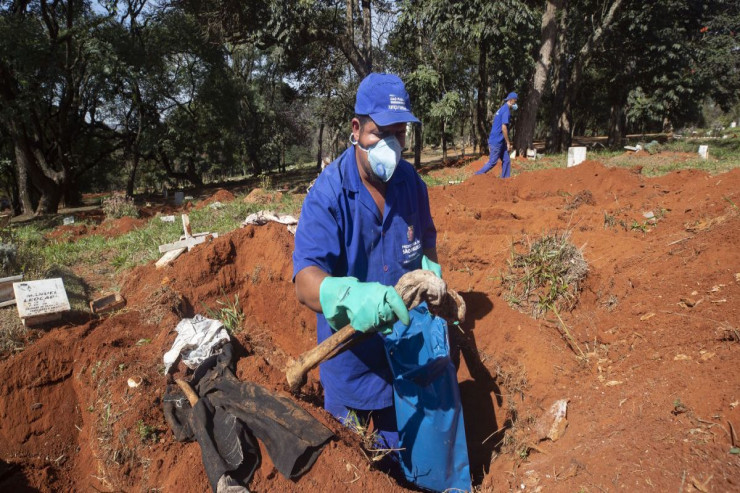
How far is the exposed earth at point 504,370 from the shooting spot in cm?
188

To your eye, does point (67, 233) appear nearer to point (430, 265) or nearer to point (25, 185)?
point (25, 185)

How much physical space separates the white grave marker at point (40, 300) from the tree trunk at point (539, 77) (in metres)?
13.1

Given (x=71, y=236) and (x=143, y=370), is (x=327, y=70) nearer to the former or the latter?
(x=71, y=236)

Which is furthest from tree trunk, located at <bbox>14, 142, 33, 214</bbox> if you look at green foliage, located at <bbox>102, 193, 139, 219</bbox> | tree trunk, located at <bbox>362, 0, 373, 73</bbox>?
tree trunk, located at <bbox>362, 0, 373, 73</bbox>

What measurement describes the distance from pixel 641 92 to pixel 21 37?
20.0 metres

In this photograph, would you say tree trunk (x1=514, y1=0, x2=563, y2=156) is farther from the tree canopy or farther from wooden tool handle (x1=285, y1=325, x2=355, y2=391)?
wooden tool handle (x1=285, y1=325, x2=355, y2=391)

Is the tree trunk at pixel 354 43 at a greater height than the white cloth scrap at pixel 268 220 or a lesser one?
greater

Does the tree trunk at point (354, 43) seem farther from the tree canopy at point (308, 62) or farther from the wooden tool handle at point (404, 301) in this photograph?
the wooden tool handle at point (404, 301)

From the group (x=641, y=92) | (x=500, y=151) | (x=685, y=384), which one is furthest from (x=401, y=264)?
(x=641, y=92)

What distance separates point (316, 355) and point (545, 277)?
2321mm

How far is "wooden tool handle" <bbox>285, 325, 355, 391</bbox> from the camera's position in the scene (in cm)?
178

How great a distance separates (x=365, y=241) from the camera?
2016mm

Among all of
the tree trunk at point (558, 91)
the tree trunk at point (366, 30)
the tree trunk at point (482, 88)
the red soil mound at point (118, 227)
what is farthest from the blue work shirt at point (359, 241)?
the tree trunk at point (558, 91)

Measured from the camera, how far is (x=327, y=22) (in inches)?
471
